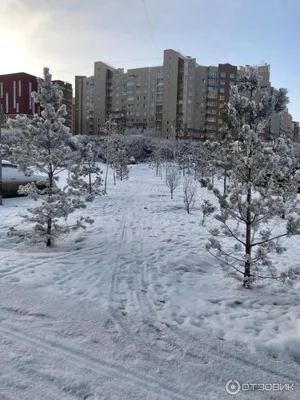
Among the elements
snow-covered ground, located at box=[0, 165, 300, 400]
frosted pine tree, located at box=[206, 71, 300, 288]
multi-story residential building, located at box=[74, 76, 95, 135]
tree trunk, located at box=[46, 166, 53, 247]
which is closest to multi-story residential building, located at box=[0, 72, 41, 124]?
multi-story residential building, located at box=[74, 76, 95, 135]

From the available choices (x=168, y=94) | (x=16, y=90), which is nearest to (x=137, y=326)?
(x=16, y=90)

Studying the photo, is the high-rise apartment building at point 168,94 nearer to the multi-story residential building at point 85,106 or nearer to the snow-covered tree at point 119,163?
the multi-story residential building at point 85,106

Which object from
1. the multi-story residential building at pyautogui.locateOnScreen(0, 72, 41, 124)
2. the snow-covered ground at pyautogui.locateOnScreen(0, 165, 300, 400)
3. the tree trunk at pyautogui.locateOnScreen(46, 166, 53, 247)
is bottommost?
the snow-covered ground at pyautogui.locateOnScreen(0, 165, 300, 400)

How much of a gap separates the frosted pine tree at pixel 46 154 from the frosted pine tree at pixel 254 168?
3030 mm

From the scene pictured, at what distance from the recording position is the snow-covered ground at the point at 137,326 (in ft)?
8.68

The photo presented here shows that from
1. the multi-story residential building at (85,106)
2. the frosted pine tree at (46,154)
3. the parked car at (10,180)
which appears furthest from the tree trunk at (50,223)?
the multi-story residential building at (85,106)

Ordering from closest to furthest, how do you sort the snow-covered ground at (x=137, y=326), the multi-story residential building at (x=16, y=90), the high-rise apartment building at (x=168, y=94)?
1. the snow-covered ground at (x=137, y=326)
2. the multi-story residential building at (x=16, y=90)
3. the high-rise apartment building at (x=168, y=94)

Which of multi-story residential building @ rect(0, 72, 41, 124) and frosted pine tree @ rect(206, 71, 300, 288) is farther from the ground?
multi-story residential building @ rect(0, 72, 41, 124)

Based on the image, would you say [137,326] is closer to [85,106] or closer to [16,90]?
[16,90]

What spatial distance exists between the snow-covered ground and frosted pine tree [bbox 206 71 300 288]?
88 centimetres

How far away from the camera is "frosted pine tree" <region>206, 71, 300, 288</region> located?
4.34 m

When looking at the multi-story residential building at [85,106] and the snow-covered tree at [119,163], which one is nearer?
the snow-covered tree at [119,163]

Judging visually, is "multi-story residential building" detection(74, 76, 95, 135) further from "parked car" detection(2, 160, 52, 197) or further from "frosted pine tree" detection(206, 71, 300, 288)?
"frosted pine tree" detection(206, 71, 300, 288)

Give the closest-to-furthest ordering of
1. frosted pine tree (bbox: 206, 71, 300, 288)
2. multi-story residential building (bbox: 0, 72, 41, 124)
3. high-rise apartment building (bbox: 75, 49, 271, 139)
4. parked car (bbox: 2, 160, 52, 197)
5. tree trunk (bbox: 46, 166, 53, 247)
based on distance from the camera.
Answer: frosted pine tree (bbox: 206, 71, 300, 288) < tree trunk (bbox: 46, 166, 53, 247) < parked car (bbox: 2, 160, 52, 197) < multi-story residential building (bbox: 0, 72, 41, 124) < high-rise apartment building (bbox: 75, 49, 271, 139)
